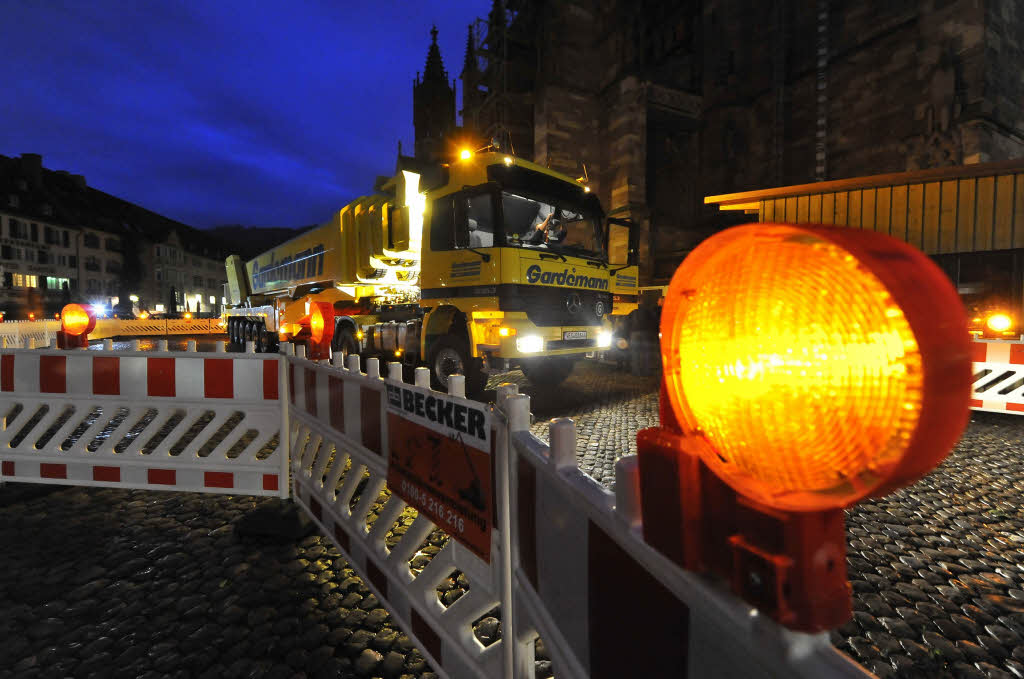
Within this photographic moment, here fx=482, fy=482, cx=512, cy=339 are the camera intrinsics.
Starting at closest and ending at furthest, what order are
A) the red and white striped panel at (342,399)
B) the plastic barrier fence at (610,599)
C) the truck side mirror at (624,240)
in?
the plastic barrier fence at (610,599) → the red and white striped panel at (342,399) → the truck side mirror at (624,240)

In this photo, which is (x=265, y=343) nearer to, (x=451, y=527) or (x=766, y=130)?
(x=451, y=527)

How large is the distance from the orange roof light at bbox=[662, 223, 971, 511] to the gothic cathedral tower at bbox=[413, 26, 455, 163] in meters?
44.4

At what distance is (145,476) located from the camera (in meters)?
3.59

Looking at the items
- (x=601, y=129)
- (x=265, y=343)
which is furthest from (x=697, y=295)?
(x=601, y=129)

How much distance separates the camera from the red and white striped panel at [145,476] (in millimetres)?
3504

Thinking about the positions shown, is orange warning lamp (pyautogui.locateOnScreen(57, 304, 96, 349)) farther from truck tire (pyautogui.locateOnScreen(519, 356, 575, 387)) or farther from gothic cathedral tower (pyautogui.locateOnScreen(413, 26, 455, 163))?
gothic cathedral tower (pyautogui.locateOnScreen(413, 26, 455, 163))

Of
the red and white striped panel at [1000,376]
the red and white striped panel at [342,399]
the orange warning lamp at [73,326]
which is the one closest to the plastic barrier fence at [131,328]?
the orange warning lamp at [73,326]

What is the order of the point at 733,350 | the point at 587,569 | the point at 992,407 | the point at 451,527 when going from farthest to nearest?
the point at 992,407 → the point at 451,527 → the point at 587,569 → the point at 733,350

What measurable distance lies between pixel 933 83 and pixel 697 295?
16365 mm

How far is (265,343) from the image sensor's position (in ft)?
45.6

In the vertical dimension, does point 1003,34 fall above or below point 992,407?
above

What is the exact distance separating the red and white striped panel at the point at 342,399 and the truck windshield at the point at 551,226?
3.80 m

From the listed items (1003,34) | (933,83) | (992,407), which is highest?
(1003,34)

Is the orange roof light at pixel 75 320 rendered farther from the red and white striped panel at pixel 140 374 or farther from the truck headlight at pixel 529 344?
the truck headlight at pixel 529 344
